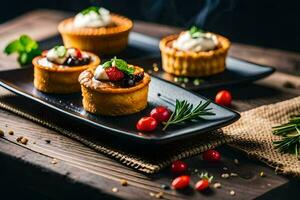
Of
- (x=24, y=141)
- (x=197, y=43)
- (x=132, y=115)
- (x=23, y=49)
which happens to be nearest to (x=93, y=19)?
(x=23, y=49)

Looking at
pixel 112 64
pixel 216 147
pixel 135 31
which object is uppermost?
pixel 112 64

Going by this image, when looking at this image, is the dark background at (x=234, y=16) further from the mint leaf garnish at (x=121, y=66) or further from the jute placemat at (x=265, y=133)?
the mint leaf garnish at (x=121, y=66)

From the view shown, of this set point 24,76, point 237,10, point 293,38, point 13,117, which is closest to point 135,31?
point 237,10

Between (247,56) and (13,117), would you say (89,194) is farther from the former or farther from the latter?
(247,56)

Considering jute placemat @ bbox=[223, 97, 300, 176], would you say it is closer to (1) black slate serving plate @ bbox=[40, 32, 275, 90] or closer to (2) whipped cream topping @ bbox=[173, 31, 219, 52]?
(1) black slate serving plate @ bbox=[40, 32, 275, 90]

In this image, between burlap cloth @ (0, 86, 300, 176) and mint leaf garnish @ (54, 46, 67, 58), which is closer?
burlap cloth @ (0, 86, 300, 176)

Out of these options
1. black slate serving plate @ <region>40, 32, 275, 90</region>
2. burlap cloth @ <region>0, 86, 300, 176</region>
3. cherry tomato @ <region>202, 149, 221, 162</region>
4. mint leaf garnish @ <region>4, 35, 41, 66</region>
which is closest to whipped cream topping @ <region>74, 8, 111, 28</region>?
black slate serving plate @ <region>40, 32, 275, 90</region>

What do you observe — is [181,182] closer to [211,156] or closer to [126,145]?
[211,156]
